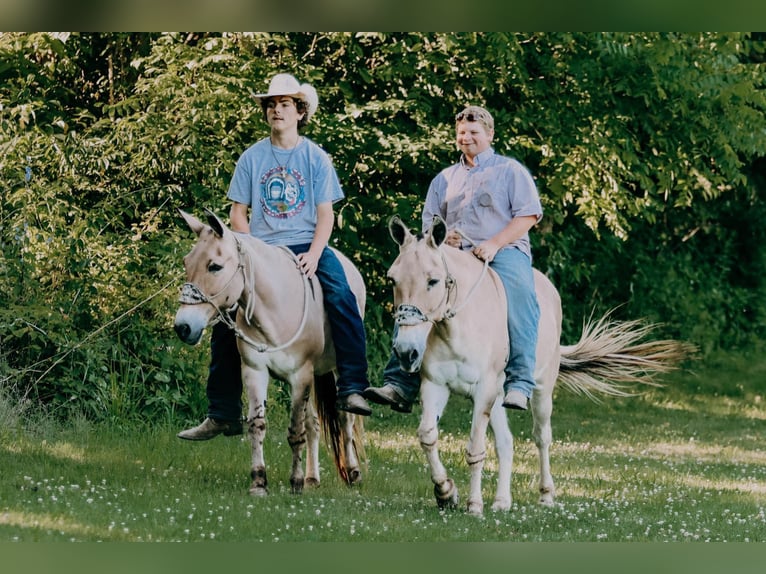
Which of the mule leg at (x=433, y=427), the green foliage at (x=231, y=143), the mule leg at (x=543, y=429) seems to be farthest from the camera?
the green foliage at (x=231, y=143)

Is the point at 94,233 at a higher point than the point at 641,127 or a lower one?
lower

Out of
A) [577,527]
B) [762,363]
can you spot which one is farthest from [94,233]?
[762,363]

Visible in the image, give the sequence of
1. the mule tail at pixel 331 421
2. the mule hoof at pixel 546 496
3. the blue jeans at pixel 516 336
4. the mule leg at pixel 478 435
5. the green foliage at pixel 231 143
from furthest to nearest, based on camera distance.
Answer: the green foliage at pixel 231 143
the mule tail at pixel 331 421
the mule hoof at pixel 546 496
the blue jeans at pixel 516 336
the mule leg at pixel 478 435

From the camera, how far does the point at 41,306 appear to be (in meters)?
9.76

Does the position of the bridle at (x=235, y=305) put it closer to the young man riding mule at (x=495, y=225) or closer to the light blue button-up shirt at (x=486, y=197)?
the young man riding mule at (x=495, y=225)

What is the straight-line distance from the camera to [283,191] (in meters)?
7.24

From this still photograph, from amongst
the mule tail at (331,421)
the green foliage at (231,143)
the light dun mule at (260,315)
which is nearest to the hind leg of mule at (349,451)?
the mule tail at (331,421)

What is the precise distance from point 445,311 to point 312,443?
5.97ft

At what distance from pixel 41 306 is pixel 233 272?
11.9 feet

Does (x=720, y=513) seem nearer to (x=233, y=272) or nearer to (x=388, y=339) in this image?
(x=233, y=272)

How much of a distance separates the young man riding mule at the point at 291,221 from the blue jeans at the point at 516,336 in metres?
0.33

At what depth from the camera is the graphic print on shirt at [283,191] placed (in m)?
7.23

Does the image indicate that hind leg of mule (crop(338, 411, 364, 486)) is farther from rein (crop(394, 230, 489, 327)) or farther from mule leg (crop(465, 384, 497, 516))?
rein (crop(394, 230, 489, 327))

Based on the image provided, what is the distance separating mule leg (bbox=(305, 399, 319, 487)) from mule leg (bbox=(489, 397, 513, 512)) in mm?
1277
